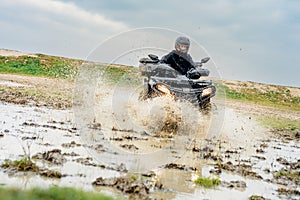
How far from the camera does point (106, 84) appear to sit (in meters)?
24.8

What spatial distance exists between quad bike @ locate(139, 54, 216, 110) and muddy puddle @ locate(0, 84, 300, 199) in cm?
31

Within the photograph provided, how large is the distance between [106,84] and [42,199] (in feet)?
63.7

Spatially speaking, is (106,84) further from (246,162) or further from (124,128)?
(246,162)

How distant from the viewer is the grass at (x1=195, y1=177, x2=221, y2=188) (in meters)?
8.29

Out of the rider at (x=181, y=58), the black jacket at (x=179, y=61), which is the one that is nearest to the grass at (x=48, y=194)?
the rider at (x=181, y=58)

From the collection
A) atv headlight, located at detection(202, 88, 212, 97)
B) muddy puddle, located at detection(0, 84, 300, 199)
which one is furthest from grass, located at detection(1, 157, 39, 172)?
atv headlight, located at detection(202, 88, 212, 97)

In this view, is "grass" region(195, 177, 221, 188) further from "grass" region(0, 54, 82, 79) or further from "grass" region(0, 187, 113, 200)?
"grass" region(0, 54, 82, 79)

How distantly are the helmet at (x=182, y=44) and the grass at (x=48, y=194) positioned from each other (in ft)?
28.8

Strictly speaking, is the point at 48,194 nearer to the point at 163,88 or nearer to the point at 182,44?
the point at 163,88

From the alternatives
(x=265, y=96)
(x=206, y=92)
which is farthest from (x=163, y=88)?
(x=265, y=96)

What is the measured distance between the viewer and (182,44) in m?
14.4

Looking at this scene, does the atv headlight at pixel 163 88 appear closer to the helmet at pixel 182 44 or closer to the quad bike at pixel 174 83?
the quad bike at pixel 174 83

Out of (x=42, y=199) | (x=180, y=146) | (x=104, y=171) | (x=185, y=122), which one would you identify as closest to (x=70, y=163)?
(x=104, y=171)

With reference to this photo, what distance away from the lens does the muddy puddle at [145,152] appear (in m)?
7.68
